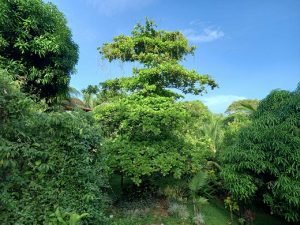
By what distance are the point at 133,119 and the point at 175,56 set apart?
299cm

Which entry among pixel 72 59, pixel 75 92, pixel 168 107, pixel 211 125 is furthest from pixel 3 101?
pixel 75 92

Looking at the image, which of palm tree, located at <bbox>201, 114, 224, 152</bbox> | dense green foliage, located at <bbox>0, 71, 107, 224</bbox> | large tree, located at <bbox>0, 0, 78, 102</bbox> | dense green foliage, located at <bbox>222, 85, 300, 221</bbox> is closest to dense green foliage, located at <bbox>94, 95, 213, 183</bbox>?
dense green foliage, located at <bbox>222, 85, 300, 221</bbox>

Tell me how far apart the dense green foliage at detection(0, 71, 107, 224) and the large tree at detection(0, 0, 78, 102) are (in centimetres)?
426

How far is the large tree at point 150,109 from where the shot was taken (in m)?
9.52

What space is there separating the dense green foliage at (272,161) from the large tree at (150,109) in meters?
1.42

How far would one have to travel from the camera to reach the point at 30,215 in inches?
212

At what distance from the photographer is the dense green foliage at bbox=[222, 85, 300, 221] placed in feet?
28.7

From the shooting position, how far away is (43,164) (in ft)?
18.1

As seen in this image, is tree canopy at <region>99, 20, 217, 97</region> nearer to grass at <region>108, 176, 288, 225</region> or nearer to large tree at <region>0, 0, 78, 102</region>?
large tree at <region>0, 0, 78, 102</region>

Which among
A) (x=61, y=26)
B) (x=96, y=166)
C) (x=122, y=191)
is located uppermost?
(x=61, y=26)

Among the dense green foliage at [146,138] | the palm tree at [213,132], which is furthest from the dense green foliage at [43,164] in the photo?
the palm tree at [213,132]

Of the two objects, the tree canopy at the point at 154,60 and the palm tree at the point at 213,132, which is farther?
the palm tree at the point at 213,132

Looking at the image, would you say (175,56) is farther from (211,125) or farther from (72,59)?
(211,125)

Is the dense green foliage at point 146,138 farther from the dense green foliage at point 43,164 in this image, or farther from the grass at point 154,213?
the dense green foliage at point 43,164
